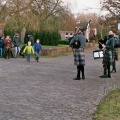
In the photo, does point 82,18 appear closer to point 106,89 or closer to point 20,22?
point 20,22

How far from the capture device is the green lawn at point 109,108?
6.69 meters

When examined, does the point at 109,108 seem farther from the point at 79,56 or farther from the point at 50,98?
the point at 79,56

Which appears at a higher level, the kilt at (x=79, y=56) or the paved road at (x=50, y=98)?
the kilt at (x=79, y=56)

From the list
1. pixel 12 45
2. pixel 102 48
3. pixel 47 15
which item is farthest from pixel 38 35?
pixel 102 48

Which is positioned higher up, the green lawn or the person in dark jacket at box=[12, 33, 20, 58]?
the person in dark jacket at box=[12, 33, 20, 58]

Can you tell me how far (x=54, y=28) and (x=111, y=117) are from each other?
34.3m

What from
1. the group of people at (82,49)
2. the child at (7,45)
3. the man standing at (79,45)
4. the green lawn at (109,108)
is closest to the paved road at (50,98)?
the green lawn at (109,108)

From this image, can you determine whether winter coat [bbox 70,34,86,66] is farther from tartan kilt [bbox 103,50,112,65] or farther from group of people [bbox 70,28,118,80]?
tartan kilt [bbox 103,50,112,65]

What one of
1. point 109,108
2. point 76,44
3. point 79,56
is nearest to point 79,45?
point 76,44

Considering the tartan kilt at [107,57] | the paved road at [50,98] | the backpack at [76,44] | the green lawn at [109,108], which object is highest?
the backpack at [76,44]

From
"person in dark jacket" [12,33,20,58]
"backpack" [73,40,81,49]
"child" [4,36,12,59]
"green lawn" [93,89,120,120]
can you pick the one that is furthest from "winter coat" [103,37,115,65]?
"person in dark jacket" [12,33,20,58]

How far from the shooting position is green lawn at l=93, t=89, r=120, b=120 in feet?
22.0

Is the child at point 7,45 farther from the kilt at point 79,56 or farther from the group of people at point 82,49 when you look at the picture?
A: the kilt at point 79,56

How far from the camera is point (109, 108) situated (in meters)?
7.57
